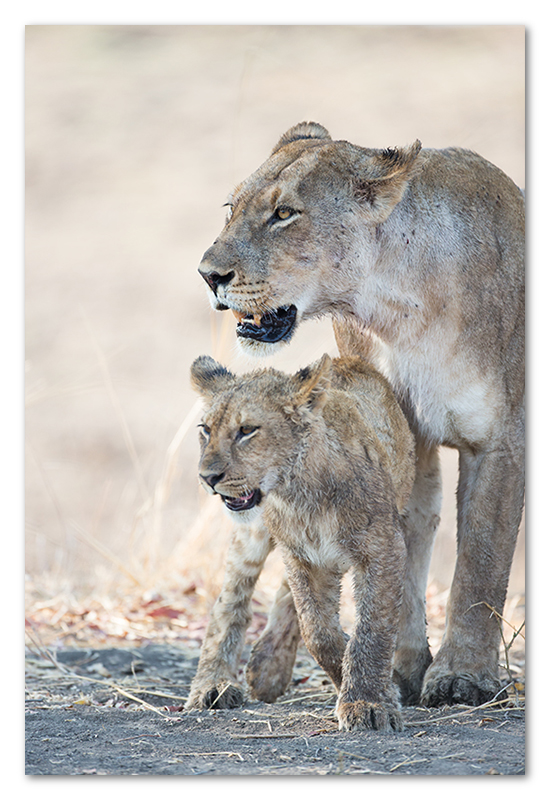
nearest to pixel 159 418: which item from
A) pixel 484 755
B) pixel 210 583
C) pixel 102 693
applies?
pixel 210 583

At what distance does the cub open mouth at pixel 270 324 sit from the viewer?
139 inches

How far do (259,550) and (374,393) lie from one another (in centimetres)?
68

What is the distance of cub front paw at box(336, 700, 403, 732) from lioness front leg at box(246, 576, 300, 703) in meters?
0.69

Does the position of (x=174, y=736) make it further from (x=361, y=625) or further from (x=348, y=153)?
(x=348, y=153)

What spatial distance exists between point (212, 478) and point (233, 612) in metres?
1.02

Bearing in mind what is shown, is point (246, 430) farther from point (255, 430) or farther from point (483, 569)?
point (483, 569)

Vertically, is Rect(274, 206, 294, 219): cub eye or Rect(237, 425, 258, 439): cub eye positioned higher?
Rect(274, 206, 294, 219): cub eye

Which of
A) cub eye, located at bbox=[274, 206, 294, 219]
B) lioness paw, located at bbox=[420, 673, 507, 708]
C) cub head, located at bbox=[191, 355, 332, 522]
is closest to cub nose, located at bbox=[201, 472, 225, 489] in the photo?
cub head, located at bbox=[191, 355, 332, 522]

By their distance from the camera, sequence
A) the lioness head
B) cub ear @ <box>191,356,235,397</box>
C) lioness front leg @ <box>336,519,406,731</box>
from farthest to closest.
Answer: the lioness head → cub ear @ <box>191,356,235,397</box> → lioness front leg @ <box>336,519,406,731</box>

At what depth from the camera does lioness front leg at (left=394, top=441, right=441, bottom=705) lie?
3.99 m

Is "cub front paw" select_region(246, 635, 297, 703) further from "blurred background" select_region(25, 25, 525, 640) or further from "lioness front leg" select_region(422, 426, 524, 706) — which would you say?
"blurred background" select_region(25, 25, 525, 640)

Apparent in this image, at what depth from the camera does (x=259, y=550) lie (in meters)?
3.84

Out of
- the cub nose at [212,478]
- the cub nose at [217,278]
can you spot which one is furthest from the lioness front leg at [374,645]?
the cub nose at [217,278]

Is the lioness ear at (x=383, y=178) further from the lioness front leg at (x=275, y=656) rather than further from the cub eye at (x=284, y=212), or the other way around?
the lioness front leg at (x=275, y=656)
